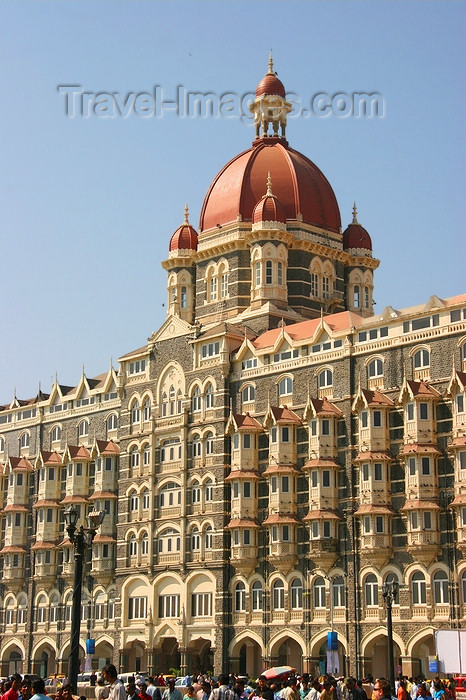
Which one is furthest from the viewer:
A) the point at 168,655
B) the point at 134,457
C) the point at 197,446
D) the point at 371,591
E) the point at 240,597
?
the point at 134,457

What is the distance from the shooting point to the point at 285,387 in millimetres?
65750

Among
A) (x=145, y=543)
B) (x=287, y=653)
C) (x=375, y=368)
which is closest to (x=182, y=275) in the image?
(x=145, y=543)

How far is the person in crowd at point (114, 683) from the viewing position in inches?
816

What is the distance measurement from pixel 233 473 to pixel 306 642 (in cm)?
1049

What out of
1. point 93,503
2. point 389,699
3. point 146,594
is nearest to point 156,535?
point 146,594

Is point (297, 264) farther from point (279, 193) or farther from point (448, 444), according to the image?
point (448, 444)

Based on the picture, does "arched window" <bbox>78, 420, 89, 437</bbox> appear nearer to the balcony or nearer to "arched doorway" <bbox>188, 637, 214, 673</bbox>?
"arched doorway" <bbox>188, 637, 214, 673</bbox>

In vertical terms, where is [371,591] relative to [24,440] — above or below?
below

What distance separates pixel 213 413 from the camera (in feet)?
227

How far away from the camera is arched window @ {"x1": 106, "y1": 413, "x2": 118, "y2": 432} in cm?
7912

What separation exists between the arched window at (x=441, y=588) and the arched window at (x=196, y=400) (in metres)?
20.6

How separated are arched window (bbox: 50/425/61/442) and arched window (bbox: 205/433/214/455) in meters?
18.3

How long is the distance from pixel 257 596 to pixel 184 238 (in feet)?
89.4

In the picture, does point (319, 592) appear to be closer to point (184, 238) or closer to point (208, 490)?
point (208, 490)
